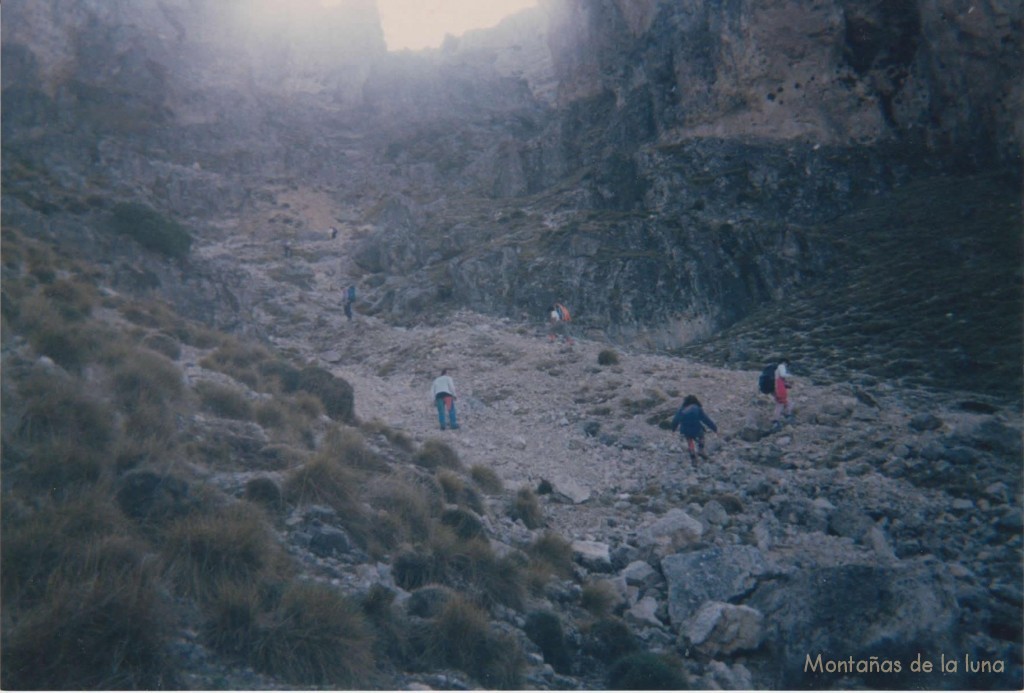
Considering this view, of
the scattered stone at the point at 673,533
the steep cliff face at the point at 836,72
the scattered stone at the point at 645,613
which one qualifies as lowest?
the scattered stone at the point at 645,613

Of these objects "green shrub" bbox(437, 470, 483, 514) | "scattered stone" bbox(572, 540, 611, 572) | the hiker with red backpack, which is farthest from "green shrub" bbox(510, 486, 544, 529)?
the hiker with red backpack

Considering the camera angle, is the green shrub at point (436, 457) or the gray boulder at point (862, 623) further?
the green shrub at point (436, 457)

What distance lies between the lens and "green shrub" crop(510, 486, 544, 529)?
11.1 meters

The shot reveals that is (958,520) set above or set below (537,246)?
below

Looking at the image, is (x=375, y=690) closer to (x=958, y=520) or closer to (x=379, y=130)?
(x=958, y=520)

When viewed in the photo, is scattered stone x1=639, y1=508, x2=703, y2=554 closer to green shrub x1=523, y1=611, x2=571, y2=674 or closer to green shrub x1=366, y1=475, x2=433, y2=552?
green shrub x1=523, y1=611, x2=571, y2=674

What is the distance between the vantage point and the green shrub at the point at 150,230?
26.5 m

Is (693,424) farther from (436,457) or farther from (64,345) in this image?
(64,345)

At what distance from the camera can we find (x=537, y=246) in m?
32.0

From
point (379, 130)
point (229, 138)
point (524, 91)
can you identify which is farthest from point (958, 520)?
point (524, 91)

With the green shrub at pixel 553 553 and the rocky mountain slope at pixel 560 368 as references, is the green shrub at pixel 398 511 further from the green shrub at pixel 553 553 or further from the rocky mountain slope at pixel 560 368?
the green shrub at pixel 553 553

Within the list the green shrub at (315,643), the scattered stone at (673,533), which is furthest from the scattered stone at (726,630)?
the green shrub at (315,643)

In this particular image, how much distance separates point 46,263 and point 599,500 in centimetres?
1359

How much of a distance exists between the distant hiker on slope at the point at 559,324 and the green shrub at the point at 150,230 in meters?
14.6
